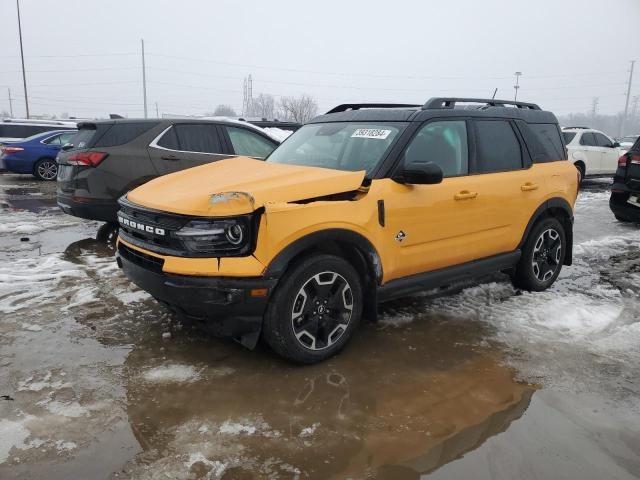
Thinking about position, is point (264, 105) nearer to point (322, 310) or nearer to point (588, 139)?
point (588, 139)

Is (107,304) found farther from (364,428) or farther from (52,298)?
(364,428)

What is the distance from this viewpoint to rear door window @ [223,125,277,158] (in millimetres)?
7418

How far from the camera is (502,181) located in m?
4.59

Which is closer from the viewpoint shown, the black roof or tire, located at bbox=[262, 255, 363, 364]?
tire, located at bbox=[262, 255, 363, 364]

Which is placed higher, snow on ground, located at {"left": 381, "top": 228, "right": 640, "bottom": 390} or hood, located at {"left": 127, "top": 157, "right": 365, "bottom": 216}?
hood, located at {"left": 127, "top": 157, "right": 365, "bottom": 216}

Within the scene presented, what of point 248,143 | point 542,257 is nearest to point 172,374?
point 542,257

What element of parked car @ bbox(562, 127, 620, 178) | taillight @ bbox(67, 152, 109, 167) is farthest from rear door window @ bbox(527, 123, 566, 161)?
parked car @ bbox(562, 127, 620, 178)

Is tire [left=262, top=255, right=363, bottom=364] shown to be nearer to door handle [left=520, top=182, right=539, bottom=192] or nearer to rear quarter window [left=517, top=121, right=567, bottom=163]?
door handle [left=520, top=182, right=539, bottom=192]

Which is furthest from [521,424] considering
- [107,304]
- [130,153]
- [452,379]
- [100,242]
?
[100,242]

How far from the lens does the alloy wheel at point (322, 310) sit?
137 inches

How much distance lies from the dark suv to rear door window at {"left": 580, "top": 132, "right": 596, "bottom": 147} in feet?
39.1

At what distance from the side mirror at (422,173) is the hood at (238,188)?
337 mm

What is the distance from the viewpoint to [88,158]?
642 cm

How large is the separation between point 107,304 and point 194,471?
257 cm
